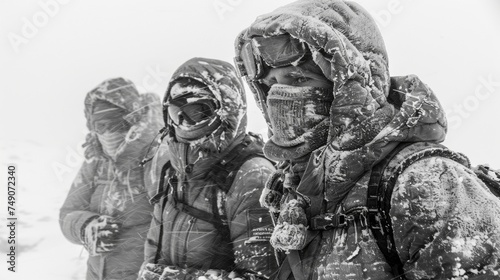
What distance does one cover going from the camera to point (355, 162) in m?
2.38

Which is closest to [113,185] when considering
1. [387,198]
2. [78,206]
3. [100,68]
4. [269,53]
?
[78,206]

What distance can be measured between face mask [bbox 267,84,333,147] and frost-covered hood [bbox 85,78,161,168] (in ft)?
11.7

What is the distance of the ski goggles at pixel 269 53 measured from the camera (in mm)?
2664

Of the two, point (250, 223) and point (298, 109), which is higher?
point (298, 109)

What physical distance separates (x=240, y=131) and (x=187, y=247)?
2.88 ft

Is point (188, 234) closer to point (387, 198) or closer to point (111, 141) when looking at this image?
point (387, 198)

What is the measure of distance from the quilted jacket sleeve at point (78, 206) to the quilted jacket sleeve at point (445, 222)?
13.8 feet

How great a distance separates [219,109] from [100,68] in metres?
8.83

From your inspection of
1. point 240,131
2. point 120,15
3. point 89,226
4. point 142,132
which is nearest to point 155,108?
point 142,132

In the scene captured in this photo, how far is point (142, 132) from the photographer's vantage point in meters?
6.23

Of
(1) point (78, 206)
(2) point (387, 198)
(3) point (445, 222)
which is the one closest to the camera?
(3) point (445, 222)

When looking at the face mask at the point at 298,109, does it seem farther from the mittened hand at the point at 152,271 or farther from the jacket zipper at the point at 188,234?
the mittened hand at the point at 152,271

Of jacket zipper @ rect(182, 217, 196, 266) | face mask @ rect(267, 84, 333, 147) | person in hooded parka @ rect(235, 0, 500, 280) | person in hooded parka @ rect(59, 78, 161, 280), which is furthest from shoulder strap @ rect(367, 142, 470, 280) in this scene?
person in hooded parka @ rect(59, 78, 161, 280)

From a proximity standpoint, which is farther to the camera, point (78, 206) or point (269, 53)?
point (78, 206)
